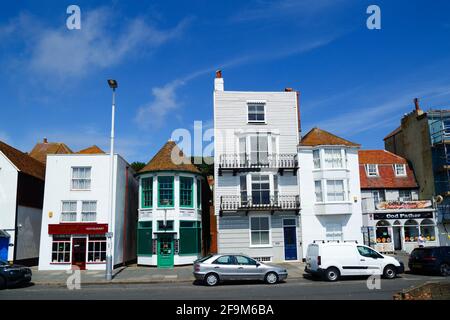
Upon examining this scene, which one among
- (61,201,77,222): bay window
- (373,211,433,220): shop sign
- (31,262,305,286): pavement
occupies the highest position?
(61,201,77,222): bay window

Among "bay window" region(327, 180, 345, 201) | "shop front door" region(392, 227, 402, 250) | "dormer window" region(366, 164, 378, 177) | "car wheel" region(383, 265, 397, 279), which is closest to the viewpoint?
"car wheel" region(383, 265, 397, 279)

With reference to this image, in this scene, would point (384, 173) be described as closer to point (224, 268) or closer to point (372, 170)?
point (372, 170)

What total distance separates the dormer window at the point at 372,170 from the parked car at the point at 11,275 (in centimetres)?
2739

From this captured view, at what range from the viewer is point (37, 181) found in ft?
97.2

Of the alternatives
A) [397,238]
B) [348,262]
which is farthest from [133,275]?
[397,238]

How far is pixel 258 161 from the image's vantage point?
92.2 feet

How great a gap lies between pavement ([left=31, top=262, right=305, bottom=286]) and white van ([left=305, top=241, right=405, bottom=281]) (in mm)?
2282

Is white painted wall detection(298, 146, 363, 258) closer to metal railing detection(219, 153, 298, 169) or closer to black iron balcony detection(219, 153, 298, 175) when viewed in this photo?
black iron balcony detection(219, 153, 298, 175)

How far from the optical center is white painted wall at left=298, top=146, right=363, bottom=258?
2764 centimetres

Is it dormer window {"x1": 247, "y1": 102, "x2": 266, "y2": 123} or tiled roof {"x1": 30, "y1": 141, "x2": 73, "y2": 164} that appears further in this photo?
tiled roof {"x1": 30, "y1": 141, "x2": 73, "y2": 164}

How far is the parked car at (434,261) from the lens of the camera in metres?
20.2

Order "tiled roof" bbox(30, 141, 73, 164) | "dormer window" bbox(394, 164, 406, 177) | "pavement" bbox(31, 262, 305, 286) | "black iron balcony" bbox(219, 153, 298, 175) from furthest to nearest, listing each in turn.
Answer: "tiled roof" bbox(30, 141, 73, 164) < "dormer window" bbox(394, 164, 406, 177) < "black iron balcony" bbox(219, 153, 298, 175) < "pavement" bbox(31, 262, 305, 286)

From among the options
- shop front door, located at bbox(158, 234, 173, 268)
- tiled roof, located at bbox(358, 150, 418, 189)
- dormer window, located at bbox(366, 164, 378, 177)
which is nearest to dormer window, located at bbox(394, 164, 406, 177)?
tiled roof, located at bbox(358, 150, 418, 189)

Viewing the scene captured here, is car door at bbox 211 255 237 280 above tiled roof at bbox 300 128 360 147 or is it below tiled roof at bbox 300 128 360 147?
below
